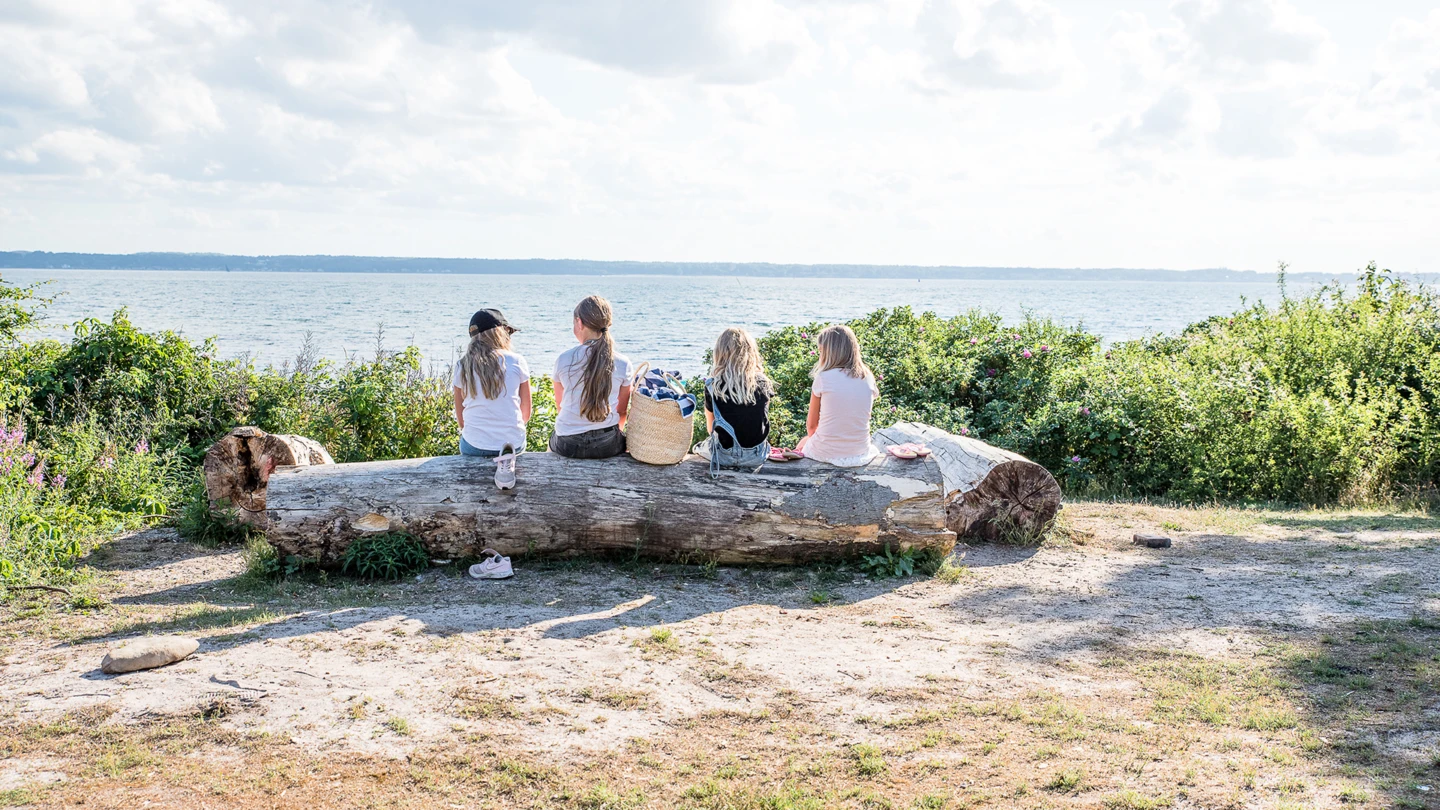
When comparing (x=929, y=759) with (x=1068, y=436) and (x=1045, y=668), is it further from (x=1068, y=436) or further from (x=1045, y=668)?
(x=1068, y=436)

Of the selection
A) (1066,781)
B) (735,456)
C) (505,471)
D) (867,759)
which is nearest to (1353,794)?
(1066,781)

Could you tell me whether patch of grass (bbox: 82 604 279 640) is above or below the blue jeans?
below

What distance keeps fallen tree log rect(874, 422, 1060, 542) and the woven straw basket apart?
2435mm

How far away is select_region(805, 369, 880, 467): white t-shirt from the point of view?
7324 mm

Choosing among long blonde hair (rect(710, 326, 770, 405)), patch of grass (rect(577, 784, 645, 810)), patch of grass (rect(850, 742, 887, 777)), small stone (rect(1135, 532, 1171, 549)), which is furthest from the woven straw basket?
small stone (rect(1135, 532, 1171, 549))

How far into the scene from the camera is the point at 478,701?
186 inches

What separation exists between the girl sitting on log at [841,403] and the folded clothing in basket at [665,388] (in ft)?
3.20

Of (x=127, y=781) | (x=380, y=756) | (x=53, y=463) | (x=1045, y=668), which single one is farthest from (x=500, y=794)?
(x=53, y=463)

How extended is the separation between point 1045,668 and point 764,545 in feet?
7.83

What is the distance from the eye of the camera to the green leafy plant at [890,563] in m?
7.14

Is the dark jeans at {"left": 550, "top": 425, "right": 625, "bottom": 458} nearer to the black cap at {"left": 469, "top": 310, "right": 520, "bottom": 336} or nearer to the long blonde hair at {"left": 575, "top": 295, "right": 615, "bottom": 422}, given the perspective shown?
the long blonde hair at {"left": 575, "top": 295, "right": 615, "bottom": 422}

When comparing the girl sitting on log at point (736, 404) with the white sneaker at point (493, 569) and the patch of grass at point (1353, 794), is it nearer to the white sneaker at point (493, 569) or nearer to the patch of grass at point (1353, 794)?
the white sneaker at point (493, 569)

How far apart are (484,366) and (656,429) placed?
1.40 m

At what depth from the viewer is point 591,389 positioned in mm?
7109
